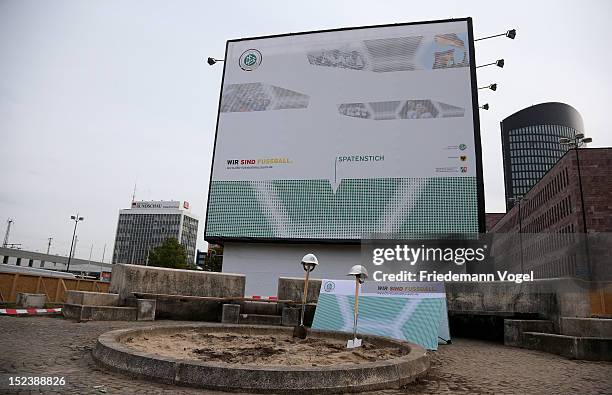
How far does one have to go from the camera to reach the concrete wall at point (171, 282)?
1170 centimetres

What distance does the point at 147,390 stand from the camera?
4336 millimetres

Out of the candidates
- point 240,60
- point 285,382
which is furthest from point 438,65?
point 285,382

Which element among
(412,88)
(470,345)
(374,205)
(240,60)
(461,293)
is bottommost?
(470,345)

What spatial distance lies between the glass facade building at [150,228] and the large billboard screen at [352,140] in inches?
3990

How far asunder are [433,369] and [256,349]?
Answer: 9.22ft

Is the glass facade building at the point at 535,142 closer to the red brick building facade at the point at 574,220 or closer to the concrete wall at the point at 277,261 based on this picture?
the red brick building facade at the point at 574,220

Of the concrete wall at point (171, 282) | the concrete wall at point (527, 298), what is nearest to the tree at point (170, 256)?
the concrete wall at point (171, 282)

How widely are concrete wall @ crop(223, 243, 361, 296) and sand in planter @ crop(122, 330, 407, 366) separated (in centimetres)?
1395

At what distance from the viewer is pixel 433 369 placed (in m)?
6.45

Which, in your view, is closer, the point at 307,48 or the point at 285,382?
the point at 285,382

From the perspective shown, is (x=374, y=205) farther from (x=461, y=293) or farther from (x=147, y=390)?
(x=147, y=390)

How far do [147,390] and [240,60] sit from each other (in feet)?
76.0

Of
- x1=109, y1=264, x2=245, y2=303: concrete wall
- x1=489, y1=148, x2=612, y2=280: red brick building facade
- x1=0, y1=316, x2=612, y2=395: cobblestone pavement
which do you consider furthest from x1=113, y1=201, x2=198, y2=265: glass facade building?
x1=0, y1=316, x2=612, y2=395: cobblestone pavement

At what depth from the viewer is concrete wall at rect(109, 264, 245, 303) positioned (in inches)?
461
